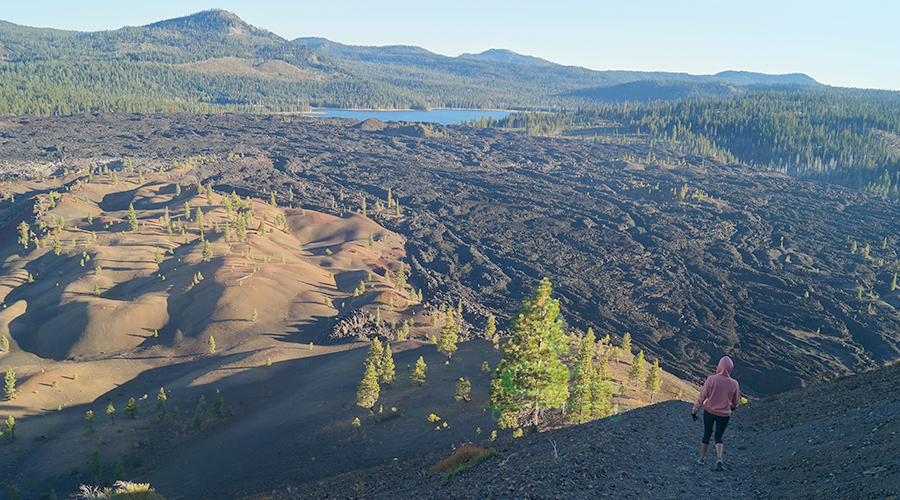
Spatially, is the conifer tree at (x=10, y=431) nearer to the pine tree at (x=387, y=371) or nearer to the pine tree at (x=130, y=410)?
the pine tree at (x=130, y=410)

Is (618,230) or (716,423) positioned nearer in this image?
(716,423)

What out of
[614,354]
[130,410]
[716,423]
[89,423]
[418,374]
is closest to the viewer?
[716,423]

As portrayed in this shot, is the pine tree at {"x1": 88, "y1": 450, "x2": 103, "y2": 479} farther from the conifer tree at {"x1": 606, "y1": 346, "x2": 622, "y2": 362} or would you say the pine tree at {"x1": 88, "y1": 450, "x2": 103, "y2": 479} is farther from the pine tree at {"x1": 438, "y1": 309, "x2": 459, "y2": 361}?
the conifer tree at {"x1": 606, "y1": 346, "x2": 622, "y2": 362}

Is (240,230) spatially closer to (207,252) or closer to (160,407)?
(207,252)

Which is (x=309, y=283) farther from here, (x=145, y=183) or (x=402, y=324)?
(x=145, y=183)

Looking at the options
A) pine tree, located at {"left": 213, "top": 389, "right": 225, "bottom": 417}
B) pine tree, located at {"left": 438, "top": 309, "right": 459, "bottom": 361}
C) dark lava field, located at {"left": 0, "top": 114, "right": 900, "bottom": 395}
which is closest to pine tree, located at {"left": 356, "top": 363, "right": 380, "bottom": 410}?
pine tree, located at {"left": 438, "top": 309, "right": 459, "bottom": 361}

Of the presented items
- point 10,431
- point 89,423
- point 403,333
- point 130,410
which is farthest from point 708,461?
point 403,333

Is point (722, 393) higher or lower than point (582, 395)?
higher
